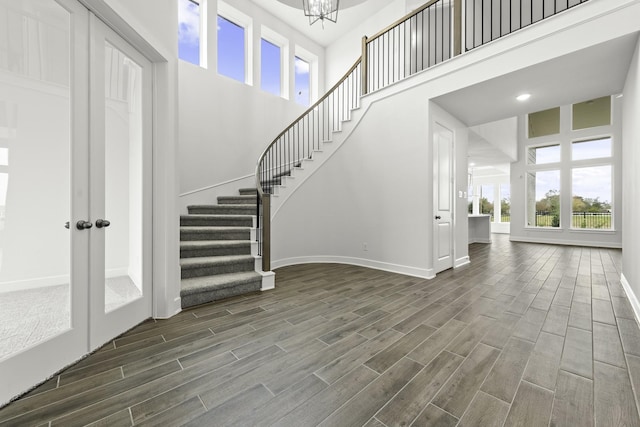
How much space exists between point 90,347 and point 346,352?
1753mm

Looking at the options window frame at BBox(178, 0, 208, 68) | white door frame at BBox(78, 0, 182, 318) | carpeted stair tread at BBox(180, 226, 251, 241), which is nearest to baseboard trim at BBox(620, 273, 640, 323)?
carpeted stair tread at BBox(180, 226, 251, 241)

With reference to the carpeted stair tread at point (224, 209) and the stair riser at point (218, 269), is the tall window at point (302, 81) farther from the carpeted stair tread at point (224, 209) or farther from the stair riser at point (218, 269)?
the stair riser at point (218, 269)

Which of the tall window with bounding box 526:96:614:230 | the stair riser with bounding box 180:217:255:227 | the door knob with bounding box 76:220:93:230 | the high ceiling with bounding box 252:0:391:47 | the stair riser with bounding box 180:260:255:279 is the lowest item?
the stair riser with bounding box 180:260:255:279

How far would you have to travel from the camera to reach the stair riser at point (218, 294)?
266cm

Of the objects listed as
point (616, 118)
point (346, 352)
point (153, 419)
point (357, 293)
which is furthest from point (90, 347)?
point (616, 118)

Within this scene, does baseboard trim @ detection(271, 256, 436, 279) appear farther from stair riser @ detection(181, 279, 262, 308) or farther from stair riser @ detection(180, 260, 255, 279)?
stair riser @ detection(181, 279, 262, 308)

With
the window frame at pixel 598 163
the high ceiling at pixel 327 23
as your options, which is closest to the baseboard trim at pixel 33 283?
the high ceiling at pixel 327 23

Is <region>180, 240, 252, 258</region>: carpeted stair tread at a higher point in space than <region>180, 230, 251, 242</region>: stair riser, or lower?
lower

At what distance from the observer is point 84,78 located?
5.83ft

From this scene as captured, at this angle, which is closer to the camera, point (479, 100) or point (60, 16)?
point (60, 16)

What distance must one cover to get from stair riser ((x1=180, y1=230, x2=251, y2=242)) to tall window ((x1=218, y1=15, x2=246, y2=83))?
3832 mm

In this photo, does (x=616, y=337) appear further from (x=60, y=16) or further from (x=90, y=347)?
(x=60, y=16)

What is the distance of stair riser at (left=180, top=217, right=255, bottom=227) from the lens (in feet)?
12.4

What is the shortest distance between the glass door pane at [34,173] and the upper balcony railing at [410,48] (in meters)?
1.90
